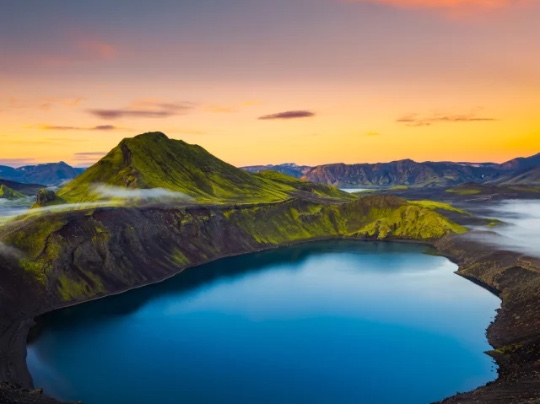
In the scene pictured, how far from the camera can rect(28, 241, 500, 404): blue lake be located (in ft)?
247

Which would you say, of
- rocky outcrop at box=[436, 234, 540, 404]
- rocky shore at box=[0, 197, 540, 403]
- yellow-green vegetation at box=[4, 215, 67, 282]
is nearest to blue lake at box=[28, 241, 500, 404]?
rocky outcrop at box=[436, 234, 540, 404]

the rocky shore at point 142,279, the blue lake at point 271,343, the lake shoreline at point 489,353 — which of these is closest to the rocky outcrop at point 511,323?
the lake shoreline at point 489,353

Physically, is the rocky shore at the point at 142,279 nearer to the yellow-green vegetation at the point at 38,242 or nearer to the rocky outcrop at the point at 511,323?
the rocky outcrop at the point at 511,323

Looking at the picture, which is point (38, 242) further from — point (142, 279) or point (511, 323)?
point (511, 323)

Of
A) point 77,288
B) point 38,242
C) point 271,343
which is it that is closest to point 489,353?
point 271,343

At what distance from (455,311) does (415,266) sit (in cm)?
6513

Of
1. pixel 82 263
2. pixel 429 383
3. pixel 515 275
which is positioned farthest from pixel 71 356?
pixel 515 275

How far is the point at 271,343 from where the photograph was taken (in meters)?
97.0

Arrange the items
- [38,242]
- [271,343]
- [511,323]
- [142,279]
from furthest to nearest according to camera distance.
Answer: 1. [142,279]
2. [38,242]
3. [511,323]
4. [271,343]

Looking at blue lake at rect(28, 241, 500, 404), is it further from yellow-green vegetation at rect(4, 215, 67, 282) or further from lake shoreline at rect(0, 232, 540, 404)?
yellow-green vegetation at rect(4, 215, 67, 282)

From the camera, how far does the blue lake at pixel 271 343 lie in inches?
2963

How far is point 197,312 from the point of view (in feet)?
403

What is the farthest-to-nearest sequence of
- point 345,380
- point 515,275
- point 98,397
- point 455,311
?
1. point 515,275
2. point 455,311
3. point 345,380
4. point 98,397

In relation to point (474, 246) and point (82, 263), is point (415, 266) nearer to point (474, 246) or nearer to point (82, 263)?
point (474, 246)
